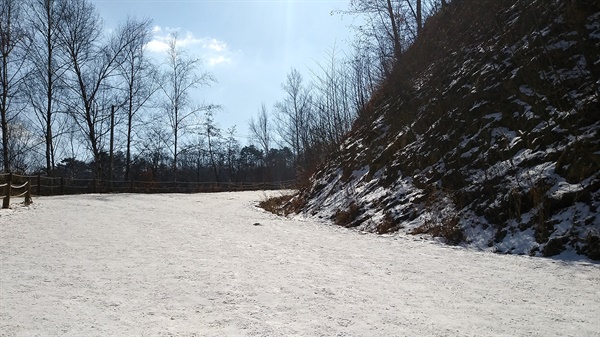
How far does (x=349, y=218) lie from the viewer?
10.9m

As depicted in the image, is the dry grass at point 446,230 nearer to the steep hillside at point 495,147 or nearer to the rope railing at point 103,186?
the steep hillside at point 495,147

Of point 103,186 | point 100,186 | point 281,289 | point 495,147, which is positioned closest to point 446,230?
point 495,147

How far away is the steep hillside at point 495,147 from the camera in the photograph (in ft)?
22.6

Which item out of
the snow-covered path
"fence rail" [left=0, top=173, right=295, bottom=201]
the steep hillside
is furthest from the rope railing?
the steep hillside

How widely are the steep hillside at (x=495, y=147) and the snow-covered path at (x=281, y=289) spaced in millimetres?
882

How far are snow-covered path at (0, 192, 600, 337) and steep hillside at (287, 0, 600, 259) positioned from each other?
88 centimetres

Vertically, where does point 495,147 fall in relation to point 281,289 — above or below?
above

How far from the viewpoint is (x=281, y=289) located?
466 cm

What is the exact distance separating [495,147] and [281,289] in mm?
6292

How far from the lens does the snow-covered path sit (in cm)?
352

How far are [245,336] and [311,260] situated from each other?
3.04 metres

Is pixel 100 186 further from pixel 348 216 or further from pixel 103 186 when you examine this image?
pixel 348 216

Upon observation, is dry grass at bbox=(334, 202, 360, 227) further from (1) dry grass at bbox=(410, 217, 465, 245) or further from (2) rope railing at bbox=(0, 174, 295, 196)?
(2) rope railing at bbox=(0, 174, 295, 196)

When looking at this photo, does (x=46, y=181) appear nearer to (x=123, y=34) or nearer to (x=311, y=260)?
(x=123, y=34)
